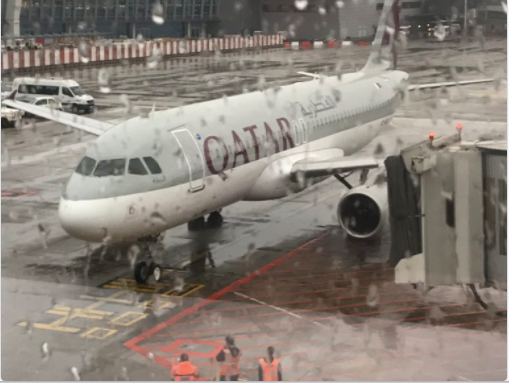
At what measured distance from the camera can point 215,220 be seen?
28141mm

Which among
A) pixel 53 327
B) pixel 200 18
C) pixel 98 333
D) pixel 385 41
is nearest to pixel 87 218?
pixel 53 327

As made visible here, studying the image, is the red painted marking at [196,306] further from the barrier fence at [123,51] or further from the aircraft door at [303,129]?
the barrier fence at [123,51]

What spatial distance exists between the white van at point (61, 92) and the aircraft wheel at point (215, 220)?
28.7 metres

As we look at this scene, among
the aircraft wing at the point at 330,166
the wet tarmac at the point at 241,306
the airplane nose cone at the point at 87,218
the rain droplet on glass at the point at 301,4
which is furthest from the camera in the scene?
the rain droplet on glass at the point at 301,4

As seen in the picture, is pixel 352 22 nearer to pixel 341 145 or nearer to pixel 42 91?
pixel 42 91

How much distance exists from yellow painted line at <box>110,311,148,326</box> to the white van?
1434 inches

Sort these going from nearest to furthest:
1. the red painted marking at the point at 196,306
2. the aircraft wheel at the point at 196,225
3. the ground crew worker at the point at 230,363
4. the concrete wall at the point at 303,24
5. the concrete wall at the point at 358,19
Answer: the ground crew worker at the point at 230,363 < the red painted marking at the point at 196,306 < the aircraft wheel at the point at 196,225 < the concrete wall at the point at 358,19 < the concrete wall at the point at 303,24

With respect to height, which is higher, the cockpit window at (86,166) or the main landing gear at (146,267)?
the cockpit window at (86,166)

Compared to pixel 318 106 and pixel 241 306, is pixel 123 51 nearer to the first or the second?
pixel 318 106

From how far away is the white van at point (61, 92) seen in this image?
2162 inches

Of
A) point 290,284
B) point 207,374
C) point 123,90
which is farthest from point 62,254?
point 123,90

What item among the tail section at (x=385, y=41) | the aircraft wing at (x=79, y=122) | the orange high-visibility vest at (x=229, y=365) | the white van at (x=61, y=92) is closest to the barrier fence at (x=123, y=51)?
the white van at (x=61, y=92)

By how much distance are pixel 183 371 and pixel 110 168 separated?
7202mm

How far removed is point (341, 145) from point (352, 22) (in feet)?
287
